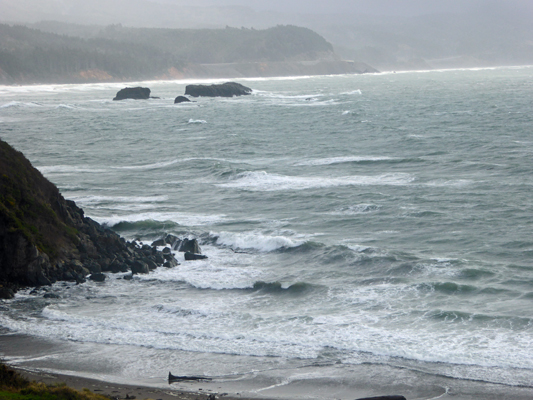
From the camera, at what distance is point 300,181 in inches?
1228

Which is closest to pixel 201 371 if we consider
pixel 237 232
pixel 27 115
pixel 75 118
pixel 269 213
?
pixel 237 232

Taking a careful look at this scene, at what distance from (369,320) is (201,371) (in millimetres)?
4221

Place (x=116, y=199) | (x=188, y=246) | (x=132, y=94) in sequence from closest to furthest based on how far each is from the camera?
(x=188, y=246) < (x=116, y=199) < (x=132, y=94)

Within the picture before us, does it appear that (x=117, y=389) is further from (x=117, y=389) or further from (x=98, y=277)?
(x=98, y=277)

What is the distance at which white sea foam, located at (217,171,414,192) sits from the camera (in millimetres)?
29922

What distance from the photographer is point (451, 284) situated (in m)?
16.5

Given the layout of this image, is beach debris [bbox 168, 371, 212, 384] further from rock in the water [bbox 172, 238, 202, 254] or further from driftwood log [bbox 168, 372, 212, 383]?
rock in the water [bbox 172, 238, 202, 254]

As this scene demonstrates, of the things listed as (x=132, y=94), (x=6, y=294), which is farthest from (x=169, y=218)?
(x=132, y=94)

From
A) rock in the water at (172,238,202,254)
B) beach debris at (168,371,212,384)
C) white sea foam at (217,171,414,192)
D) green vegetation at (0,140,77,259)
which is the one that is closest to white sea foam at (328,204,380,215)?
white sea foam at (217,171,414,192)

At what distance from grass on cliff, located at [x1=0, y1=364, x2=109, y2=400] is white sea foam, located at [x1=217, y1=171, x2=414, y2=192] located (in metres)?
19.8

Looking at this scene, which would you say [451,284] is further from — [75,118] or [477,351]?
[75,118]

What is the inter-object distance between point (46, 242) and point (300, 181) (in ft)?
50.5

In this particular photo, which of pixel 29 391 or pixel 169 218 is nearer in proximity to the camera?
pixel 29 391

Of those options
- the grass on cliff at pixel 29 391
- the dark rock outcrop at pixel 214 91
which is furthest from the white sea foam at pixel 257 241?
the dark rock outcrop at pixel 214 91
